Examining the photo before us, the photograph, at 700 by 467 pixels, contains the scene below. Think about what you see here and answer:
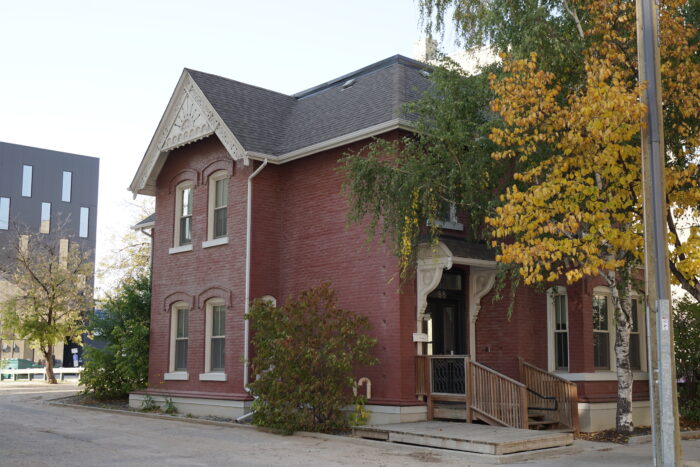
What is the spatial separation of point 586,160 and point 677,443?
4916 mm

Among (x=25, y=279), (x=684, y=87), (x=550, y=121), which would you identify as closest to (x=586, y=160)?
(x=550, y=121)

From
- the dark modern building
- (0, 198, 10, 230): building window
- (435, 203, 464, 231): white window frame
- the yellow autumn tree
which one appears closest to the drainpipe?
(435, 203, 464, 231): white window frame

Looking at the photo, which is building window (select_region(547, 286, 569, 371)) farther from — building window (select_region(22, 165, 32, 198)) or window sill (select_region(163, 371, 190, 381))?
building window (select_region(22, 165, 32, 198))

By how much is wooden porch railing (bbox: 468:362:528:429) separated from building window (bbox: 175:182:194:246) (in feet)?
31.8

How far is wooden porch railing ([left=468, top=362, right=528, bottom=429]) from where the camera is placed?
15117mm

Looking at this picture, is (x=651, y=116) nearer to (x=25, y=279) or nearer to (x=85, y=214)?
(x=25, y=279)

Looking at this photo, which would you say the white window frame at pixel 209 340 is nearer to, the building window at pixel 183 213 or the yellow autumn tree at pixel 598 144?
the building window at pixel 183 213

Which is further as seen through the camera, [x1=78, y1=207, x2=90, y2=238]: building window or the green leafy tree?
[x1=78, y1=207, x2=90, y2=238]: building window

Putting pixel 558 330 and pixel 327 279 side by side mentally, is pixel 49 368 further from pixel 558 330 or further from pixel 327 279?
pixel 558 330

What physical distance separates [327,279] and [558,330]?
5570mm

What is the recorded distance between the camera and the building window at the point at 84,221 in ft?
217

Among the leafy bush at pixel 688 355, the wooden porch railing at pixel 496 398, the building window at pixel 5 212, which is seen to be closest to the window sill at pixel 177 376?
the wooden porch railing at pixel 496 398

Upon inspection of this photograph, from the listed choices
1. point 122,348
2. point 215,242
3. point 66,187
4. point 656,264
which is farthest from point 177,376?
point 66,187

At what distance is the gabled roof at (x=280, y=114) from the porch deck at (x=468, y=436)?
6.27 meters
